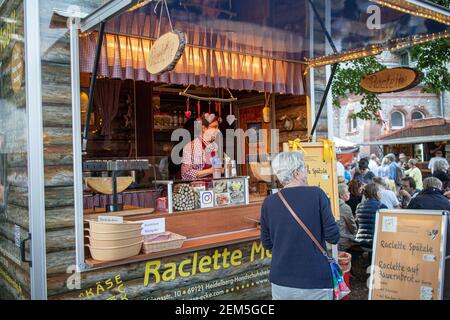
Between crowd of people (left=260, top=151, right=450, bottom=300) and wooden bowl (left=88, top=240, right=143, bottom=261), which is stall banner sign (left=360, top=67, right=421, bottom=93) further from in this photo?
wooden bowl (left=88, top=240, right=143, bottom=261)

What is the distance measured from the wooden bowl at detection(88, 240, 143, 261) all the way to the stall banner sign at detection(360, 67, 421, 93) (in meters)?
3.78

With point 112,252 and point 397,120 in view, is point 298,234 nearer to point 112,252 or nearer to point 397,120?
point 112,252

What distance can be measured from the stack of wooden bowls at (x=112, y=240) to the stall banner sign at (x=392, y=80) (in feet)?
12.1

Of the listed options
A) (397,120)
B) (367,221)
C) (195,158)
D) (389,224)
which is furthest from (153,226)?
(397,120)

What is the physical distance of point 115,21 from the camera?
13.5ft

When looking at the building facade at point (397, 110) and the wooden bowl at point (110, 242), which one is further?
the building facade at point (397, 110)

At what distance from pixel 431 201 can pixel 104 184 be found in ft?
12.1

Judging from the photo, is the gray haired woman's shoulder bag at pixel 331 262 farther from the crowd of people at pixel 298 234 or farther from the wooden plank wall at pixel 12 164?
the wooden plank wall at pixel 12 164

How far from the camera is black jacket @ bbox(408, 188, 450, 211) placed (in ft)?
15.6

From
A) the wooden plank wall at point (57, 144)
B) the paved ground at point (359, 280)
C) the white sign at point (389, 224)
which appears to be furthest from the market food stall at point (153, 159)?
the white sign at point (389, 224)

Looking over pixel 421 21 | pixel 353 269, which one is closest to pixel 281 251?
pixel 421 21

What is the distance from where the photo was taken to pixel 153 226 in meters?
4.33

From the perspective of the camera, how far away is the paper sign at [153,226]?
4.23 metres

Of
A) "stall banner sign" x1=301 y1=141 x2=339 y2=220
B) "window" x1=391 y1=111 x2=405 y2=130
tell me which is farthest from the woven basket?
"window" x1=391 y1=111 x2=405 y2=130
